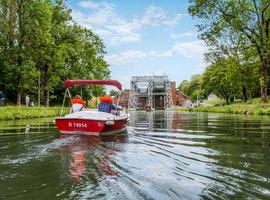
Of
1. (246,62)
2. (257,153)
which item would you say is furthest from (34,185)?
(246,62)

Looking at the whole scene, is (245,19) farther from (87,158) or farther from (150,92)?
(150,92)

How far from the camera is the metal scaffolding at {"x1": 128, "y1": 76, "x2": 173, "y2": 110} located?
96.9 m

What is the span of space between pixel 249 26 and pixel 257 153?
3051 centimetres

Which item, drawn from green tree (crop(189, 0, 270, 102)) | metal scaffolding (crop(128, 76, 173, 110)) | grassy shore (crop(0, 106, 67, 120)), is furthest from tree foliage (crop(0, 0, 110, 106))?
metal scaffolding (crop(128, 76, 173, 110))

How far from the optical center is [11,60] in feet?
114

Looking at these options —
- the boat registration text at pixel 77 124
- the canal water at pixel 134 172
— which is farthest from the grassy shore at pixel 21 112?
the canal water at pixel 134 172

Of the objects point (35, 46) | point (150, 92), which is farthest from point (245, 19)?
point (150, 92)

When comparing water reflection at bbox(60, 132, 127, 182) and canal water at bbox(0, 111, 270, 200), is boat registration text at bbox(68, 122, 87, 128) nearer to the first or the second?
water reflection at bbox(60, 132, 127, 182)

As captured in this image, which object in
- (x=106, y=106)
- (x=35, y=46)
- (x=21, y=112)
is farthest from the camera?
(x=35, y=46)

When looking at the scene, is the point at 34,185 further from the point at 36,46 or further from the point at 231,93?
the point at 231,93

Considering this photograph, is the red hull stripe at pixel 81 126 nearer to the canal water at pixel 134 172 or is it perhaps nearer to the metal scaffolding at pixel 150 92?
the canal water at pixel 134 172

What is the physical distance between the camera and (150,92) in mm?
98938

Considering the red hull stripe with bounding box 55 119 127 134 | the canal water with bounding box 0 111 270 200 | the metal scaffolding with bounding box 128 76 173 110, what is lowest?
the canal water with bounding box 0 111 270 200

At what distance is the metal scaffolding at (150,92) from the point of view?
9688 centimetres
